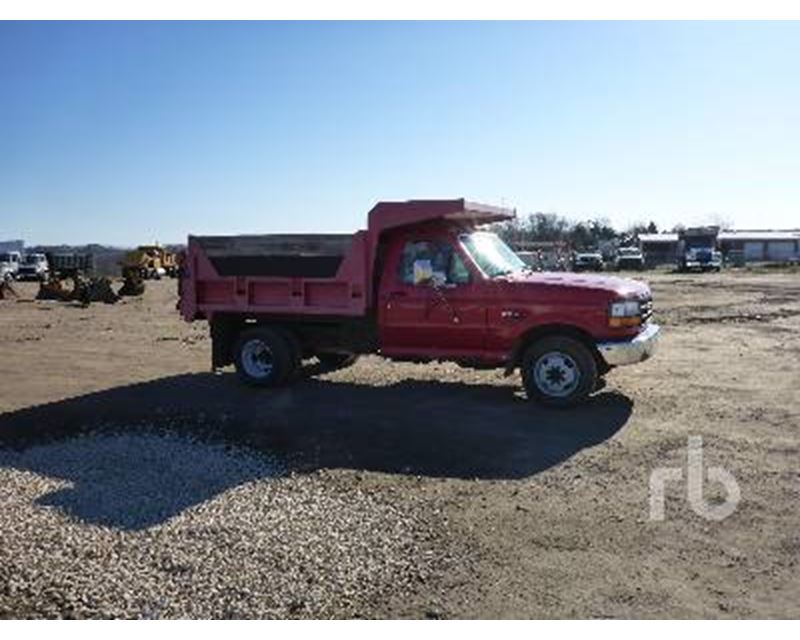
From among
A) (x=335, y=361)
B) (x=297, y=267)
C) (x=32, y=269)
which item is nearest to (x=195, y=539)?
(x=297, y=267)

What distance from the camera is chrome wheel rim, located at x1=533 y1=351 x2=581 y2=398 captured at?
9977 millimetres

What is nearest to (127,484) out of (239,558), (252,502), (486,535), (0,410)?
(252,502)

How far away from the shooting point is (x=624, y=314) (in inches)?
392

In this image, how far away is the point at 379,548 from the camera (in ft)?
18.8

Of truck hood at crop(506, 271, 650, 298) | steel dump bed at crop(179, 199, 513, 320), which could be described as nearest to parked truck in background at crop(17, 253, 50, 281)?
steel dump bed at crop(179, 199, 513, 320)

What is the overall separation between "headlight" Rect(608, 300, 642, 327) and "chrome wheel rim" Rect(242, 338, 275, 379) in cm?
453

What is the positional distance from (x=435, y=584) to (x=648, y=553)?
1.44m

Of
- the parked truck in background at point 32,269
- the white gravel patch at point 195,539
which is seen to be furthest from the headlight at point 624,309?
the parked truck in background at point 32,269

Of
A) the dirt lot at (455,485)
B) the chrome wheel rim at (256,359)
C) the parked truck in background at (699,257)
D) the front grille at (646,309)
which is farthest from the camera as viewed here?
the parked truck in background at (699,257)

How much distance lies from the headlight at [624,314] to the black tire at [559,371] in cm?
45

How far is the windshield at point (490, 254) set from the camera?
1070cm

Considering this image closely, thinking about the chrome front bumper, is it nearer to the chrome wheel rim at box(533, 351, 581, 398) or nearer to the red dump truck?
the red dump truck

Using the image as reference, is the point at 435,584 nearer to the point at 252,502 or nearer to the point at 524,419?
the point at 252,502

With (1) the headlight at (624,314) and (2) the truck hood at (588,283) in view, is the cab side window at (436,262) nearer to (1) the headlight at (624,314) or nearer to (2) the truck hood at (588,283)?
(2) the truck hood at (588,283)
